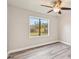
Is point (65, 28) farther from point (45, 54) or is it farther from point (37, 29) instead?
point (45, 54)

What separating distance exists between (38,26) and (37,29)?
0.24 meters

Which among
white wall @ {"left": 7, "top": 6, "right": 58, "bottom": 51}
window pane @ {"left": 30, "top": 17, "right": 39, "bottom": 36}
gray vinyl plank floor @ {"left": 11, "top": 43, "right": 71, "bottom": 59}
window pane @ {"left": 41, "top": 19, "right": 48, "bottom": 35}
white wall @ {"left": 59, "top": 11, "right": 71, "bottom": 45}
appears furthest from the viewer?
white wall @ {"left": 59, "top": 11, "right": 71, "bottom": 45}

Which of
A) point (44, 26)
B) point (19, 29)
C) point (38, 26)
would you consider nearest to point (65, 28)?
point (44, 26)

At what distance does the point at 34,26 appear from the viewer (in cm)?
564

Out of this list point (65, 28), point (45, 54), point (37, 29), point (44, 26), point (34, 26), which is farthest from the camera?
point (65, 28)

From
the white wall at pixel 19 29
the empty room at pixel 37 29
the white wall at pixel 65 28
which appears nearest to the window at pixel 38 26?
the empty room at pixel 37 29

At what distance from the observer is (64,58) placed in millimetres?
3570

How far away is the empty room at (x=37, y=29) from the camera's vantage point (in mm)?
3736

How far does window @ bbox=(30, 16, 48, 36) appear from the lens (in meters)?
5.48

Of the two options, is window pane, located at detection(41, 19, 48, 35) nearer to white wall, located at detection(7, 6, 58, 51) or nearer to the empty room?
the empty room

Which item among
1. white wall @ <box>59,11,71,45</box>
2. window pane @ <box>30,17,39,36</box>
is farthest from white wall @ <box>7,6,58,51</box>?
white wall @ <box>59,11,71,45</box>

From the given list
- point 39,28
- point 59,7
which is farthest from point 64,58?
point 39,28
